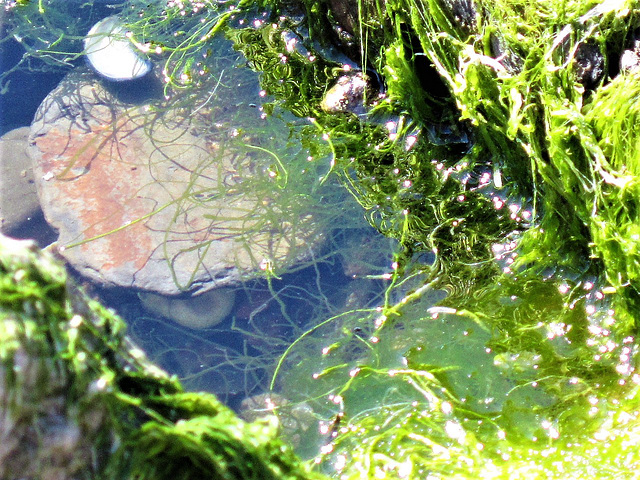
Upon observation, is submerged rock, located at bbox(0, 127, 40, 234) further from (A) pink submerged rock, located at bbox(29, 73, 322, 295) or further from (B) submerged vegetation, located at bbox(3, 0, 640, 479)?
(B) submerged vegetation, located at bbox(3, 0, 640, 479)

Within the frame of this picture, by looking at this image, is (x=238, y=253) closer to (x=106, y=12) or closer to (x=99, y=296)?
(x=99, y=296)

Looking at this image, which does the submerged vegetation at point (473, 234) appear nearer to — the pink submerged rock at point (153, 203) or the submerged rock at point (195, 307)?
the pink submerged rock at point (153, 203)

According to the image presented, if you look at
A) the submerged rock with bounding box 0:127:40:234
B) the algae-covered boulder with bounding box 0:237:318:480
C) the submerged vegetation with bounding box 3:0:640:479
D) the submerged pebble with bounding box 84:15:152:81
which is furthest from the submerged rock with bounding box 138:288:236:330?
the algae-covered boulder with bounding box 0:237:318:480

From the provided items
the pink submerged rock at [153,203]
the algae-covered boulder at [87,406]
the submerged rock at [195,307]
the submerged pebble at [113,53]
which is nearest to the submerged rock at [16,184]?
the pink submerged rock at [153,203]

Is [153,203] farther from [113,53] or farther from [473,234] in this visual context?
[473,234]

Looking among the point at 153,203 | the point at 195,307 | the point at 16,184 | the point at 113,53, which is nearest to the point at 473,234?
the point at 195,307

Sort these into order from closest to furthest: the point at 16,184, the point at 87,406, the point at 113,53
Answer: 1. the point at 87,406
2. the point at 16,184
3. the point at 113,53

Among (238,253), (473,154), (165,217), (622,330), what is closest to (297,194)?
(238,253)
